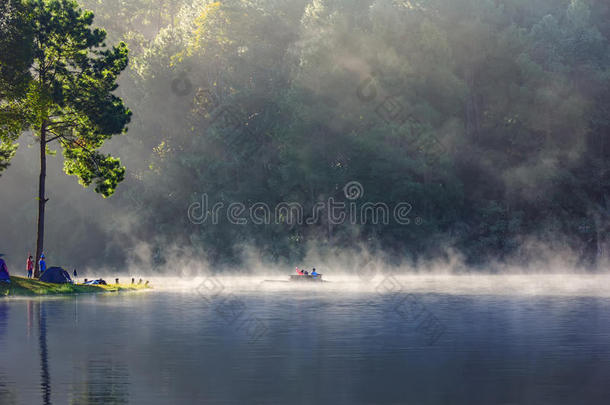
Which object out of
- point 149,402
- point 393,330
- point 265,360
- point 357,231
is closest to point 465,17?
point 357,231

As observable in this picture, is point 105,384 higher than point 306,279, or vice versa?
point 306,279

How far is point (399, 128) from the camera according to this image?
3492 inches

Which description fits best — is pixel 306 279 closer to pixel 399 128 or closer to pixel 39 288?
pixel 39 288

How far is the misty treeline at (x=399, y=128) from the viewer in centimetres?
9012

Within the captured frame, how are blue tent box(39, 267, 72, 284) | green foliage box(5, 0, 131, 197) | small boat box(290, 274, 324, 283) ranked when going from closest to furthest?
blue tent box(39, 267, 72, 284), green foliage box(5, 0, 131, 197), small boat box(290, 274, 324, 283)
